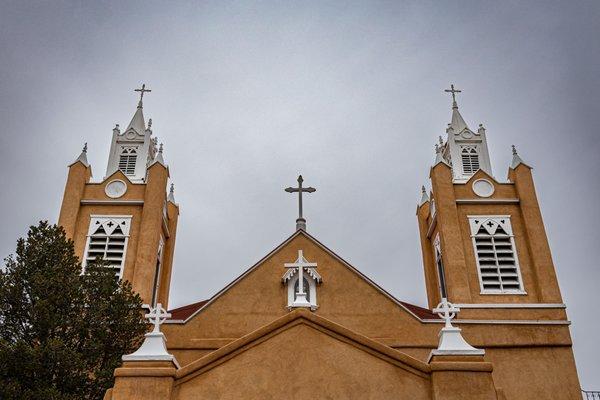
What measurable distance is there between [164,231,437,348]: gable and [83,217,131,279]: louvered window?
4.25 metres

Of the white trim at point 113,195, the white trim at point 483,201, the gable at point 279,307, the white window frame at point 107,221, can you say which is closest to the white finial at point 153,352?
the gable at point 279,307

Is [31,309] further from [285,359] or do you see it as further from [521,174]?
[521,174]

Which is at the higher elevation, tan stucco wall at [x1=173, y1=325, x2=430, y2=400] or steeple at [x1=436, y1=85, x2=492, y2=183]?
steeple at [x1=436, y1=85, x2=492, y2=183]

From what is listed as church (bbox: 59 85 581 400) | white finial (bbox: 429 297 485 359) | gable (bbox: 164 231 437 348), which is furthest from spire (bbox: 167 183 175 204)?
white finial (bbox: 429 297 485 359)

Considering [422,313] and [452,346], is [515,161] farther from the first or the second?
[452,346]

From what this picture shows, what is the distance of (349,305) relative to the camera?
62.2 ft

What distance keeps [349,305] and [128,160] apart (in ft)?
36.6

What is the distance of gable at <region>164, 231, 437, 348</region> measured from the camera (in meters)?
18.6

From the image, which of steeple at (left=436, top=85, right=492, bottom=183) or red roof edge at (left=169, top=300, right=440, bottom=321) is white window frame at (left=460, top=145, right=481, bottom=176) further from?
red roof edge at (left=169, top=300, right=440, bottom=321)

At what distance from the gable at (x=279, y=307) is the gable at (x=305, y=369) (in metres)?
7.69

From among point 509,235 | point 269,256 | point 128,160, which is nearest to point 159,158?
point 128,160

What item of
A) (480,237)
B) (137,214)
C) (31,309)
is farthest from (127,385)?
(480,237)

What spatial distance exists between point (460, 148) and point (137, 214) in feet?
40.5

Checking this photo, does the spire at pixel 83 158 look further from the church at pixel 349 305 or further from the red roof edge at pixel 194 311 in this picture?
the red roof edge at pixel 194 311
